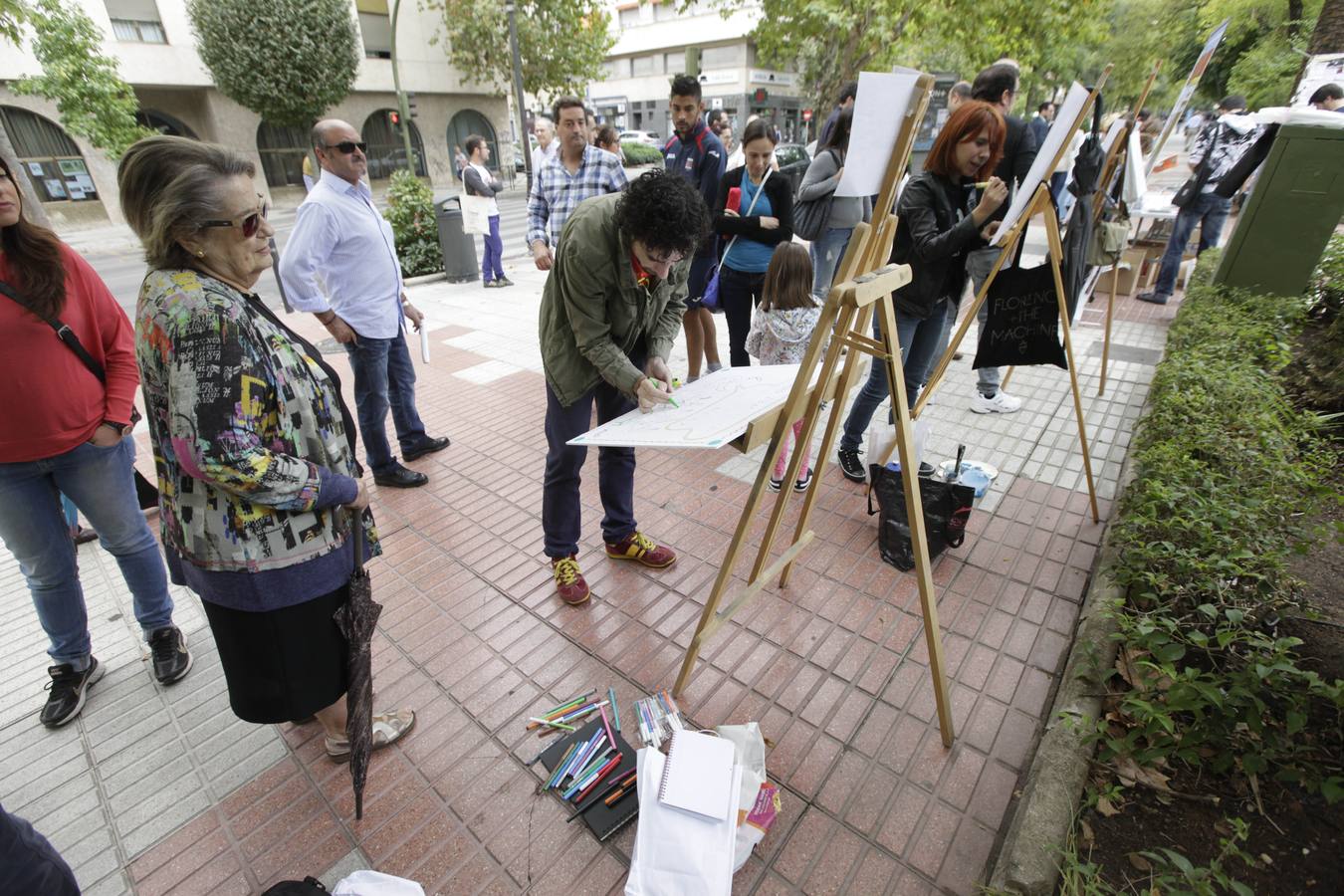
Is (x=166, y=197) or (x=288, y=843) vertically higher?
(x=166, y=197)

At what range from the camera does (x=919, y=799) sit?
2.06m

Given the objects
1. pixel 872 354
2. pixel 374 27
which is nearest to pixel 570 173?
pixel 872 354

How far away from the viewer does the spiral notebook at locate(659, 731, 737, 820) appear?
1861 millimetres

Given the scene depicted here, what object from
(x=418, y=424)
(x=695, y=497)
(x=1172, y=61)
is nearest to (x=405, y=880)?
(x=695, y=497)

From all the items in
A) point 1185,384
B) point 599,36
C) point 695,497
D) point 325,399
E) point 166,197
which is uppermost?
point 599,36

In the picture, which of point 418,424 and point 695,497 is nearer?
point 695,497

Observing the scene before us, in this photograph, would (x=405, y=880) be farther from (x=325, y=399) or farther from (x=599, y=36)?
(x=599, y=36)

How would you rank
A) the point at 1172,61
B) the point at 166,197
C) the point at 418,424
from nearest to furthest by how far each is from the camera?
1. the point at 166,197
2. the point at 418,424
3. the point at 1172,61

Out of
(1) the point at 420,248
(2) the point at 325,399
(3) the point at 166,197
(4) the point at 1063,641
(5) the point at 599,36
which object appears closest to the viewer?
(3) the point at 166,197

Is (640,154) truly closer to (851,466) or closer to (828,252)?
(828,252)

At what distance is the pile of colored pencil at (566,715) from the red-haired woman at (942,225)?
191 centimetres

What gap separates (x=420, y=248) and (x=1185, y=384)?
9.24 meters

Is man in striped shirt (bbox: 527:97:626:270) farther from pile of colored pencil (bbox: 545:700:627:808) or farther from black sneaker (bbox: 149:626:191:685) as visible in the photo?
pile of colored pencil (bbox: 545:700:627:808)

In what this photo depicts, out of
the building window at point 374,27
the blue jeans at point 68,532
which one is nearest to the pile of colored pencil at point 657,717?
the blue jeans at point 68,532
